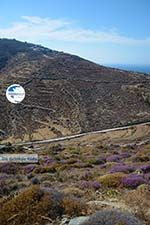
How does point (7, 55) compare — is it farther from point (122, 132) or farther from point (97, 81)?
point (122, 132)

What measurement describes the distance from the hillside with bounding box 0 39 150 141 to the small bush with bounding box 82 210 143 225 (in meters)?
57.8

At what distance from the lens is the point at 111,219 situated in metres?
7.05

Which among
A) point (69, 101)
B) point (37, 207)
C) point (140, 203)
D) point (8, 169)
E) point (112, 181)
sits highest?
point (37, 207)

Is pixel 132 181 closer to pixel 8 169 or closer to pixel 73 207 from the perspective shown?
pixel 73 207

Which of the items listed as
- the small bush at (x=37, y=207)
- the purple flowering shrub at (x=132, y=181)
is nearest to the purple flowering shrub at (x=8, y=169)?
the purple flowering shrub at (x=132, y=181)

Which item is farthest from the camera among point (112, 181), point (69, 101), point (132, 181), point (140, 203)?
point (69, 101)

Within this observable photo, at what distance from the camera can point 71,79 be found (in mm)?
96250

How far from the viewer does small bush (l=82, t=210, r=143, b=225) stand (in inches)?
276

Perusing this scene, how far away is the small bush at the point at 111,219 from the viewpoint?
23.0 feet

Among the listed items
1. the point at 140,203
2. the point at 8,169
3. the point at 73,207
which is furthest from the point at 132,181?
the point at 8,169

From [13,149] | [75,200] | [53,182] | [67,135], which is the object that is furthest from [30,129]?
[75,200]

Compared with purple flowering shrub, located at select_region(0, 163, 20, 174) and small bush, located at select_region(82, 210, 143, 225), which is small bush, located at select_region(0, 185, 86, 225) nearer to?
small bush, located at select_region(82, 210, 143, 225)

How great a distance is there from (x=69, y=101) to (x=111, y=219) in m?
75.9

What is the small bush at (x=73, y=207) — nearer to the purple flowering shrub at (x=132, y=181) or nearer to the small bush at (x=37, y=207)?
the small bush at (x=37, y=207)
